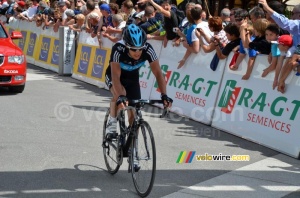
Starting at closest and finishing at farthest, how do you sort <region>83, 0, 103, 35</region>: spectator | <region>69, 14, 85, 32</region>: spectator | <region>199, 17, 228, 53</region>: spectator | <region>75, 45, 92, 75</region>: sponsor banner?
<region>199, 17, 228, 53</region>: spectator, <region>83, 0, 103, 35</region>: spectator, <region>75, 45, 92, 75</region>: sponsor banner, <region>69, 14, 85, 32</region>: spectator

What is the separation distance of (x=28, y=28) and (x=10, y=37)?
6180 millimetres

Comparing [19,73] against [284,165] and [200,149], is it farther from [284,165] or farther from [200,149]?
[284,165]

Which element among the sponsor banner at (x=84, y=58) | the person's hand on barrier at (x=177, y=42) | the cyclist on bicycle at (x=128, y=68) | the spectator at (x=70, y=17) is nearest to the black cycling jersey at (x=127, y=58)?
the cyclist on bicycle at (x=128, y=68)

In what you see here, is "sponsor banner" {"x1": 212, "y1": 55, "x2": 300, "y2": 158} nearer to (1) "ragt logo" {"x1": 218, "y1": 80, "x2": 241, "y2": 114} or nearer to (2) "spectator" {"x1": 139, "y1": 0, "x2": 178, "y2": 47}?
(1) "ragt logo" {"x1": 218, "y1": 80, "x2": 241, "y2": 114}

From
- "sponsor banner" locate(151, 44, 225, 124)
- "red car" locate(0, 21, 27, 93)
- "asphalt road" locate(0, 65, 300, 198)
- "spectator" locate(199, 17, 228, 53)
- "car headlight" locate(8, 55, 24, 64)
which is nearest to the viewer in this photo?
"asphalt road" locate(0, 65, 300, 198)

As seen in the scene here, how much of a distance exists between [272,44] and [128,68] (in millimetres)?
3105

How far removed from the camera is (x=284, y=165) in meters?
8.46

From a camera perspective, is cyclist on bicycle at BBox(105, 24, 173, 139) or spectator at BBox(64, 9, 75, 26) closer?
cyclist on bicycle at BBox(105, 24, 173, 139)

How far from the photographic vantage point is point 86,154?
8.68m

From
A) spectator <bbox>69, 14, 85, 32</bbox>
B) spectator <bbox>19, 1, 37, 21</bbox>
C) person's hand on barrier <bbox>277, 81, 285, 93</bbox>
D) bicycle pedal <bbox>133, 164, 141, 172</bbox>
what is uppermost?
person's hand on barrier <bbox>277, 81, 285, 93</bbox>

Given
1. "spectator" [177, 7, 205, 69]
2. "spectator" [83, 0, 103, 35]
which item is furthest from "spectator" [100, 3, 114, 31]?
"spectator" [177, 7, 205, 69]

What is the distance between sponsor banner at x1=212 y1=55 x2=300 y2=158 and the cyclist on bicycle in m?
2.73

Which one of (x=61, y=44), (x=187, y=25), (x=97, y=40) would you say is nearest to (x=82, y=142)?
(x=187, y=25)

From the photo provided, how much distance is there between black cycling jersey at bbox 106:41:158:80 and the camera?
7184 millimetres
